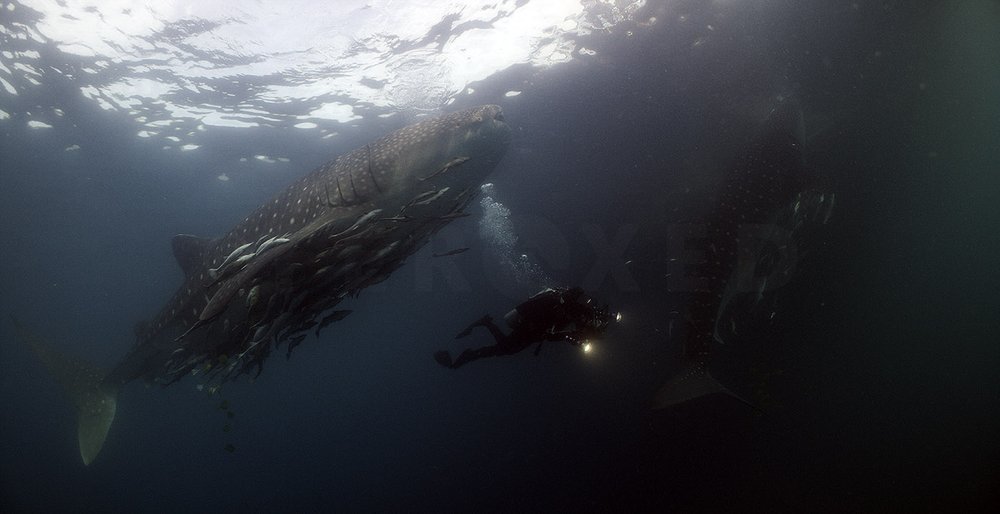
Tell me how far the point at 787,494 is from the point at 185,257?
779 inches

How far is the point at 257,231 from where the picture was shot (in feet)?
20.8

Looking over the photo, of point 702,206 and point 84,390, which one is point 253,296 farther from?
point 702,206

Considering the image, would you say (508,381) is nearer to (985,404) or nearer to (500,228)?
(500,228)

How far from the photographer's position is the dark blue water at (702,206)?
35.9 feet

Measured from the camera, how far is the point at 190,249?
7852mm

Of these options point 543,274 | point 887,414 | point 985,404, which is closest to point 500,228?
point 543,274

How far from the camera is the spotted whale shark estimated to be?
4719mm

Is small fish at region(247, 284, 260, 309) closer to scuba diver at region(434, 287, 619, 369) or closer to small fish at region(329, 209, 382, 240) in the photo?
small fish at region(329, 209, 382, 240)

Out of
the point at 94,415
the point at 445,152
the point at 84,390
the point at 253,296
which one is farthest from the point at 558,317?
the point at 84,390

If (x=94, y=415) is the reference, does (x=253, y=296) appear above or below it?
above

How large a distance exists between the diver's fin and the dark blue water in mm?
753

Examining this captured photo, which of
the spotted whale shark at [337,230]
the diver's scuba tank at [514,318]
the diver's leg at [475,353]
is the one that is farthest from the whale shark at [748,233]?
the spotted whale shark at [337,230]

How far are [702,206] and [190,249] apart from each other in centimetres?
1356

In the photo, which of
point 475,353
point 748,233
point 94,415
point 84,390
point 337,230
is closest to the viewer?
point 337,230
